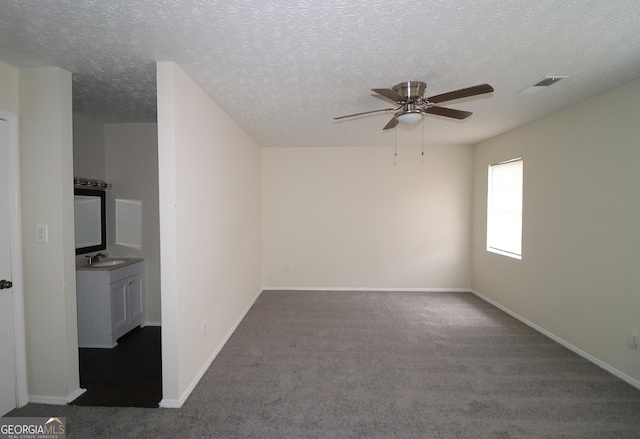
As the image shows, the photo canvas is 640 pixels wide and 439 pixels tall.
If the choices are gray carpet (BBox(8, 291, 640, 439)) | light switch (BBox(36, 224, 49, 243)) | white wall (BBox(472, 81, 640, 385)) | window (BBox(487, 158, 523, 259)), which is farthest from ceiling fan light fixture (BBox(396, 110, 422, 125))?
light switch (BBox(36, 224, 49, 243))

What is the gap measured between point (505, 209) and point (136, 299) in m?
5.05

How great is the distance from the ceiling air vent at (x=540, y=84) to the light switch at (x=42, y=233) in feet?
13.0

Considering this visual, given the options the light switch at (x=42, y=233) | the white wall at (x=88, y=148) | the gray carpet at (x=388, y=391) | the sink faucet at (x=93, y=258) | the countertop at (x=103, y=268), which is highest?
the white wall at (x=88, y=148)

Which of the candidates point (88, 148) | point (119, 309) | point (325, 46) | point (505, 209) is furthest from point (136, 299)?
point (505, 209)

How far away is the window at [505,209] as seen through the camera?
4.03 m

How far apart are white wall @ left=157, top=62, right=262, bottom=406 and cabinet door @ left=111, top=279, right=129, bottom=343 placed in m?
1.18

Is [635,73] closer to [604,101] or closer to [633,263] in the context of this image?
[604,101]

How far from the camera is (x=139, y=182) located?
3.82 metres

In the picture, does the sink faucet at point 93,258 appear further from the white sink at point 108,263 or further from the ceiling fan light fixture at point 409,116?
the ceiling fan light fixture at point 409,116

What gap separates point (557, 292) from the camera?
3.27 m

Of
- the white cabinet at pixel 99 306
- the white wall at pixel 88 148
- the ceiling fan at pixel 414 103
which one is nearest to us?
the ceiling fan at pixel 414 103

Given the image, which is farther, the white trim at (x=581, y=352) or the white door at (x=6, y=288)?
the white trim at (x=581, y=352)

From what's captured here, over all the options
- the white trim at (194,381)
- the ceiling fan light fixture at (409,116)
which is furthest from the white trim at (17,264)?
the ceiling fan light fixture at (409,116)

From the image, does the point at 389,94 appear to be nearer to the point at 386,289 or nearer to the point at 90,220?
the point at 90,220
